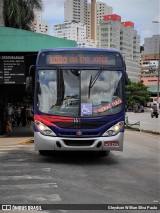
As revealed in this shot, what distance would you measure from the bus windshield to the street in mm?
1463

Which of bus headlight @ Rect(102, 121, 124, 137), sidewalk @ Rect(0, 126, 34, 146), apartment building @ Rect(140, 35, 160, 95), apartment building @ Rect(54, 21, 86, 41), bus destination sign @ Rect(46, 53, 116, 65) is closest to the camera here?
bus headlight @ Rect(102, 121, 124, 137)

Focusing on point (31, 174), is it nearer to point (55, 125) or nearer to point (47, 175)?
point (47, 175)

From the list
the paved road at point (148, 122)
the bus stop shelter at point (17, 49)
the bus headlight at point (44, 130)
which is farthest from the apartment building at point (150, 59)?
the bus headlight at point (44, 130)

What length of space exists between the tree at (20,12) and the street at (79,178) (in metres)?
19.5

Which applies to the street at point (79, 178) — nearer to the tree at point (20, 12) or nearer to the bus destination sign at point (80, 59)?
the bus destination sign at point (80, 59)

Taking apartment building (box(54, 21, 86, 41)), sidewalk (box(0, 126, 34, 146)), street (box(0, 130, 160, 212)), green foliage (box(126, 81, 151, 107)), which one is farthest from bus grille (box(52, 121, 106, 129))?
green foliage (box(126, 81, 151, 107))

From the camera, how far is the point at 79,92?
420 inches

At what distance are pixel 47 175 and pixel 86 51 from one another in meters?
3.89

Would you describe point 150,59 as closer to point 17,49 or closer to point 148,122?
point 148,122

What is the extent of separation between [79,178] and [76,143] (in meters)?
1.86

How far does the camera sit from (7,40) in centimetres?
1916

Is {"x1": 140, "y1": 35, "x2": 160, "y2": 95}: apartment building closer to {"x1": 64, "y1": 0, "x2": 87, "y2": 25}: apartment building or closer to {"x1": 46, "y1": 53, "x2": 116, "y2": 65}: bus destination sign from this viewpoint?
{"x1": 64, "y1": 0, "x2": 87, "y2": 25}: apartment building

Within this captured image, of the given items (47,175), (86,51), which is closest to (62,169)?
(47,175)

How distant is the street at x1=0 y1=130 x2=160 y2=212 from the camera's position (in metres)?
6.75
